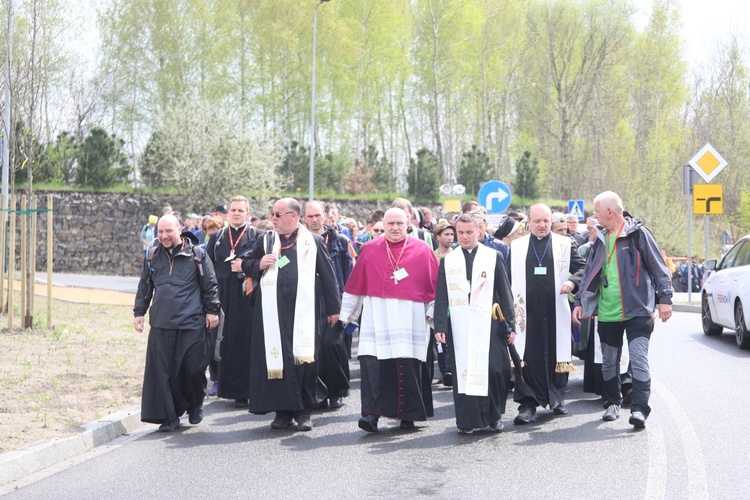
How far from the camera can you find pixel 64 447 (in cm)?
824

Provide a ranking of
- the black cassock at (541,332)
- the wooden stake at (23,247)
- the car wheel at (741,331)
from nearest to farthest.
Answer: the black cassock at (541,332)
the wooden stake at (23,247)
the car wheel at (741,331)

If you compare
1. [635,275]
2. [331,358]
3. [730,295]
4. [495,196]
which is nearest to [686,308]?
[495,196]

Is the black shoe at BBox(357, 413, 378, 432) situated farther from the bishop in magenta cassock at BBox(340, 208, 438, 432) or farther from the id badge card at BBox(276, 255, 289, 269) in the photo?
the id badge card at BBox(276, 255, 289, 269)

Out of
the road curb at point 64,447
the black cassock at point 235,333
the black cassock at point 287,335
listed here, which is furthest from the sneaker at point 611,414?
the road curb at point 64,447

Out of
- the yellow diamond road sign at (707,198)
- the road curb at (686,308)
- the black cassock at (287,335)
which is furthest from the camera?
the road curb at (686,308)

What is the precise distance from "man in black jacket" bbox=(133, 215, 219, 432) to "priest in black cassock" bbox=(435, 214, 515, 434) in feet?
6.65

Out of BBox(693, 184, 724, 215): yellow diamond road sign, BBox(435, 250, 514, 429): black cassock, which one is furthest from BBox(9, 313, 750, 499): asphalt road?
BBox(693, 184, 724, 215): yellow diamond road sign

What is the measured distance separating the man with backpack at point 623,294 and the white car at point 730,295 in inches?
241

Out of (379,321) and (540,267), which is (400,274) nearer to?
(379,321)

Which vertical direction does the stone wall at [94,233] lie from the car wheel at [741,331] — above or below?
above

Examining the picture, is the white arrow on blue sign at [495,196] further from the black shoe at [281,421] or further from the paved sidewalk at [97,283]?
the black shoe at [281,421]

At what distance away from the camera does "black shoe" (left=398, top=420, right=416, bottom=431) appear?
921 centimetres

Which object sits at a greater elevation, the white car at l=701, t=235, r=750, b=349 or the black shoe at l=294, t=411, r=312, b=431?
the white car at l=701, t=235, r=750, b=349

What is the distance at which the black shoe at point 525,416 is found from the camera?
30.5 feet
